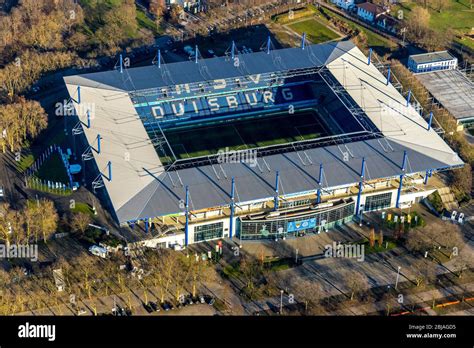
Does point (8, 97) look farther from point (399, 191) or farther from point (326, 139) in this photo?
point (399, 191)

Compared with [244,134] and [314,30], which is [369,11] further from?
[244,134]

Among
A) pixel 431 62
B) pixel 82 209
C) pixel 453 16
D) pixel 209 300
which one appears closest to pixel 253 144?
pixel 82 209

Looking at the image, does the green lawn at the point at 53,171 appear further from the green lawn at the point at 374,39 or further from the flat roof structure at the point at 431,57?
the green lawn at the point at 374,39

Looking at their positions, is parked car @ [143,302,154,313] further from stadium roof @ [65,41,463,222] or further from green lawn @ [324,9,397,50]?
green lawn @ [324,9,397,50]

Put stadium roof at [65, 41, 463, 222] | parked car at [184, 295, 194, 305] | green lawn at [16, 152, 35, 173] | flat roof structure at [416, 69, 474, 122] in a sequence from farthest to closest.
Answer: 1. flat roof structure at [416, 69, 474, 122]
2. green lawn at [16, 152, 35, 173]
3. stadium roof at [65, 41, 463, 222]
4. parked car at [184, 295, 194, 305]

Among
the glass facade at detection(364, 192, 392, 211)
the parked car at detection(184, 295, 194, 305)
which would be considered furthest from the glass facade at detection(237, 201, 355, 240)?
the parked car at detection(184, 295, 194, 305)
